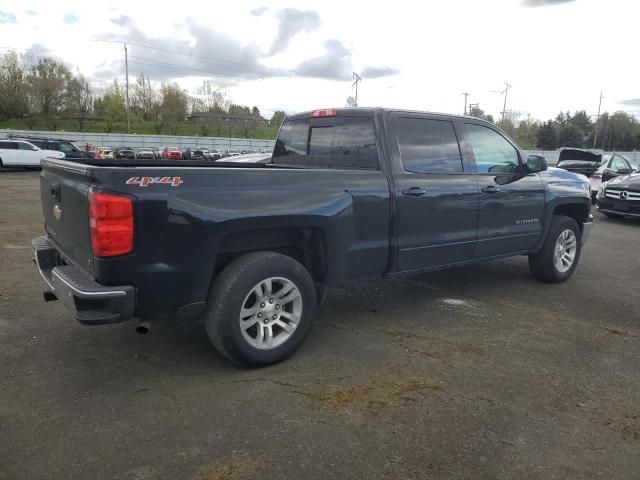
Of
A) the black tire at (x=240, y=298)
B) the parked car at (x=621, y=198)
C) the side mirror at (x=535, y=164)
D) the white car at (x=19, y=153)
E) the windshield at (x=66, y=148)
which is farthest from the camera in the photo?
the windshield at (x=66, y=148)

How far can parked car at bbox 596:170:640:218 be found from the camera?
11.8m

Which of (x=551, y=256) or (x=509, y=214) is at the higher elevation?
(x=509, y=214)

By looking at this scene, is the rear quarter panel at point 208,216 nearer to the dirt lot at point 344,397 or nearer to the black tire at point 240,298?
the black tire at point 240,298

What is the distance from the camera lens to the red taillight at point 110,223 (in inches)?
120

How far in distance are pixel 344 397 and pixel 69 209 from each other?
2204mm

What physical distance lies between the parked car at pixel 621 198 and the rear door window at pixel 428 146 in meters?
8.79

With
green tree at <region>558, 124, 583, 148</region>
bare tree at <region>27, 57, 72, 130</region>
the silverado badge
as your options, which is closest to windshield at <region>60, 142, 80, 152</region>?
the silverado badge

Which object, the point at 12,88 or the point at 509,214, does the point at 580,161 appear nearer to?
the point at 509,214

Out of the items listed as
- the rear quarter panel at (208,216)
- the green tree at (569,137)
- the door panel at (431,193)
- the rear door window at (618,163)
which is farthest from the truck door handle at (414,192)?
the green tree at (569,137)

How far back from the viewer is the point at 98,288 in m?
3.13

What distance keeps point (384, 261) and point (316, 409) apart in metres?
1.57

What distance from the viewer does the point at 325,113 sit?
16.3ft

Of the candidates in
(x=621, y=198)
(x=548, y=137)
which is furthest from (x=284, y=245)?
(x=548, y=137)

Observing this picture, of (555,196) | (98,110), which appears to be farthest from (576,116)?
(555,196)
